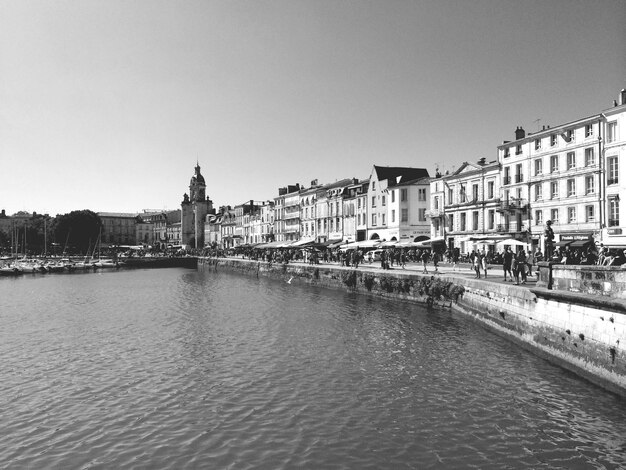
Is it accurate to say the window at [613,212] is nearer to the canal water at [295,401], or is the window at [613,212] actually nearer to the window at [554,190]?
the window at [554,190]

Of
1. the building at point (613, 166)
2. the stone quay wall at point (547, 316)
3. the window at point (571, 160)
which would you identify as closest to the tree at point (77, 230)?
the stone quay wall at point (547, 316)

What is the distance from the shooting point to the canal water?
11578 mm

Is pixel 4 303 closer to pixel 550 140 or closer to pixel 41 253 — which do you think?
pixel 550 140

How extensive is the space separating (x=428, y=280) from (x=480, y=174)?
25.2 metres

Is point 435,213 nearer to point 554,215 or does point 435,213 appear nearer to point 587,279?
point 554,215

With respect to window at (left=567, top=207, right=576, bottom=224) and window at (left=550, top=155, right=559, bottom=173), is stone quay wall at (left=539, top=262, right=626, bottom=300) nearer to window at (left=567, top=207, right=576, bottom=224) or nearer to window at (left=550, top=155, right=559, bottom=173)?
window at (left=567, top=207, right=576, bottom=224)

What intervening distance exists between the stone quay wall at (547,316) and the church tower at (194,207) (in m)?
141

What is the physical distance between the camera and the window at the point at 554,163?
46656 mm

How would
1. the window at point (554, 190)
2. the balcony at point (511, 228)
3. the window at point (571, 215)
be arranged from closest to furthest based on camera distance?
the window at point (571, 215)
the window at point (554, 190)
the balcony at point (511, 228)

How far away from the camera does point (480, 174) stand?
2216 inches

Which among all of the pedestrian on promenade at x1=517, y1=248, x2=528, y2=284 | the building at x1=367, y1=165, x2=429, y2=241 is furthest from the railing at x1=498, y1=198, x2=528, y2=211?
the pedestrian on promenade at x1=517, y1=248, x2=528, y2=284

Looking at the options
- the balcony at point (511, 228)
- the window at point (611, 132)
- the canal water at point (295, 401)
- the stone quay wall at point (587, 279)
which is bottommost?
the canal water at point (295, 401)

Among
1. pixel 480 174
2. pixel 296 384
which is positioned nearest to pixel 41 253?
pixel 480 174

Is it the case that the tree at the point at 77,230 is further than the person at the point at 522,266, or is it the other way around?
the tree at the point at 77,230
